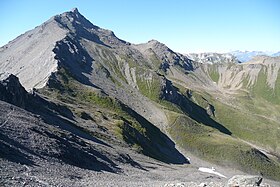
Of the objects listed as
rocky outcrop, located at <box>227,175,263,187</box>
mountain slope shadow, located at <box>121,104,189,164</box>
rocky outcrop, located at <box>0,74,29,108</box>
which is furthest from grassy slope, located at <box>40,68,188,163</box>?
rocky outcrop, located at <box>227,175,263,187</box>

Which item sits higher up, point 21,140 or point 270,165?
point 21,140

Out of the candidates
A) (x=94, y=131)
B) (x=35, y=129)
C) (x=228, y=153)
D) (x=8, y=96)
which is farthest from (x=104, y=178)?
(x=228, y=153)

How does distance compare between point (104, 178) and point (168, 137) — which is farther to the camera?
point (168, 137)

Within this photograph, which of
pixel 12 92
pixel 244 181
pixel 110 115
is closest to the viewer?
pixel 244 181

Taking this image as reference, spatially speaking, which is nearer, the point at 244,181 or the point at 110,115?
the point at 244,181

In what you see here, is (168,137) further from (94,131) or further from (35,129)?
(35,129)

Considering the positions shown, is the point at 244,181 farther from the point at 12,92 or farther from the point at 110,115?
the point at 110,115

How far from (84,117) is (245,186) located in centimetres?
9650

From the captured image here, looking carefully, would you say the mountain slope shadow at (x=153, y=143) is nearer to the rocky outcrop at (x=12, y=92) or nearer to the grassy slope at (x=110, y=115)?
the grassy slope at (x=110, y=115)

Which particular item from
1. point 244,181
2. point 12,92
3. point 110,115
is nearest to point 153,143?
point 110,115

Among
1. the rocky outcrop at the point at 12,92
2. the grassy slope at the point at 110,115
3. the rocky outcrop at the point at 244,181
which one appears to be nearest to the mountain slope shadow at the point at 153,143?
A: the grassy slope at the point at 110,115

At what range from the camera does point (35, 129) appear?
2761 inches

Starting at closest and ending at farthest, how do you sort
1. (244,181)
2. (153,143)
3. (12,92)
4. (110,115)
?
(244,181) → (12,92) → (110,115) → (153,143)

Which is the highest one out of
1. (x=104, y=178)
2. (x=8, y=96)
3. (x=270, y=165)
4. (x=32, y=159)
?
(x=8, y=96)
